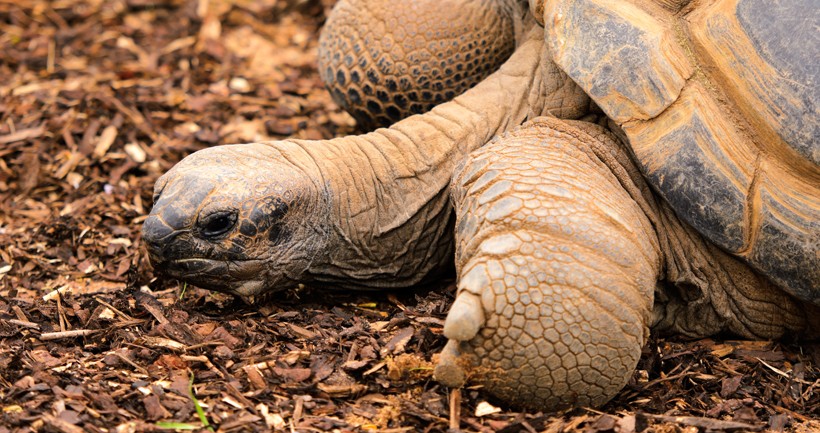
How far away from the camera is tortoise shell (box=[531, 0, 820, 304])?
11.2 feet

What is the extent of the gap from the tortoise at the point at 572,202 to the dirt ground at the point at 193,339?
0.53ft

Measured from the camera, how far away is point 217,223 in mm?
3682

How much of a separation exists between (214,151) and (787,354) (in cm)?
247

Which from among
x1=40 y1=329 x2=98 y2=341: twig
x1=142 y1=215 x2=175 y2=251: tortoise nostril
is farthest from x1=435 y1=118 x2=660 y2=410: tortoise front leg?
x1=40 y1=329 x2=98 y2=341: twig

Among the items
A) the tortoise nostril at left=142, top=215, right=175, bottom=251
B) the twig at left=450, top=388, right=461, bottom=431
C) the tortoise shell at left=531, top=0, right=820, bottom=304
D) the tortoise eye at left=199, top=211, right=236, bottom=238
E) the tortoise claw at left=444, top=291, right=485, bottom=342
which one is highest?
the tortoise shell at left=531, top=0, right=820, bottom=304

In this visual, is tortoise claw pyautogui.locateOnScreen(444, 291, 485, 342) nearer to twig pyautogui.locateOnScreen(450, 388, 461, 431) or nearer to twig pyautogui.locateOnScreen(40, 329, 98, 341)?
twig pyautogui.locateOnScreen(450, 388, 461, 431)

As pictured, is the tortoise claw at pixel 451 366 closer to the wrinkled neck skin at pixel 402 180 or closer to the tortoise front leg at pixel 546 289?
the tortoise front leg at pixel 546 289

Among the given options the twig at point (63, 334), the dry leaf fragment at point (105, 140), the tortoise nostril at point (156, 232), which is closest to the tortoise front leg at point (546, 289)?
the tortoise nostril at point (156, 232)

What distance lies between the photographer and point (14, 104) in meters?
5.93

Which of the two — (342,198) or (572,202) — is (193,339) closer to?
(342,198)

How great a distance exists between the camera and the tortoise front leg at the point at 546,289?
3.10 meters

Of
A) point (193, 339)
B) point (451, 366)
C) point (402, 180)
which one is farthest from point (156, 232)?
point (451, 366)

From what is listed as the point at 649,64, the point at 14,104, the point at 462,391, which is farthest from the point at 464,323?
the point at 14,104

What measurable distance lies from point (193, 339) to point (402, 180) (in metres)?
1.10
